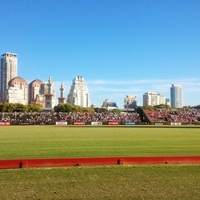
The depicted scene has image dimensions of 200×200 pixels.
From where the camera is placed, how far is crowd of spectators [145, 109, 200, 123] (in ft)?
292

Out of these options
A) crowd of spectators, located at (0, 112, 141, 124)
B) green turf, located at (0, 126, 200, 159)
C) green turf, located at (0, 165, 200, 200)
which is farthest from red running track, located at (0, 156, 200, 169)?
crowd of spectators, located at (0, 112, 141, 124)

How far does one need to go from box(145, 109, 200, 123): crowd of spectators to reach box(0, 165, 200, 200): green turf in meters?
77.0

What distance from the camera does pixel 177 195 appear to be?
987cm

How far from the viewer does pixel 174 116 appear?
91875mm

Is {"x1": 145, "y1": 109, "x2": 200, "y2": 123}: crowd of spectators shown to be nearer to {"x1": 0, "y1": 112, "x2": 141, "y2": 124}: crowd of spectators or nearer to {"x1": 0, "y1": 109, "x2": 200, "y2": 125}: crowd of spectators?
{"x1": 0, "y1": 109, "x2": 200, "y2": 125}: crowd of spectators

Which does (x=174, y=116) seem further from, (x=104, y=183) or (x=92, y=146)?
(x=104, y=183)

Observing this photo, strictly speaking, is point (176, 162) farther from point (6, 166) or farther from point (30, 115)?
point (30, 115)

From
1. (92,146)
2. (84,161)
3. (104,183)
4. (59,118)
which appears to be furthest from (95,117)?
(104,183)

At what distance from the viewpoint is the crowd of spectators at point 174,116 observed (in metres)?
88.9

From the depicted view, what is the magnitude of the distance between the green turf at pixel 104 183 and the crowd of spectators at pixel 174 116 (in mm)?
77005

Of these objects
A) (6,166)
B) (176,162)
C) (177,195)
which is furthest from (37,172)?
(176,162)

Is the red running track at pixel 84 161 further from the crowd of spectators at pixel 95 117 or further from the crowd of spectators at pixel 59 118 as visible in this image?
the crowd of spectators at pixel 59 118

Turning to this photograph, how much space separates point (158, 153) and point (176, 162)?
3821mm

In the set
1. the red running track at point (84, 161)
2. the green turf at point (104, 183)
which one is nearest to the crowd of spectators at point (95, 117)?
the red running track at point (84, 161)
